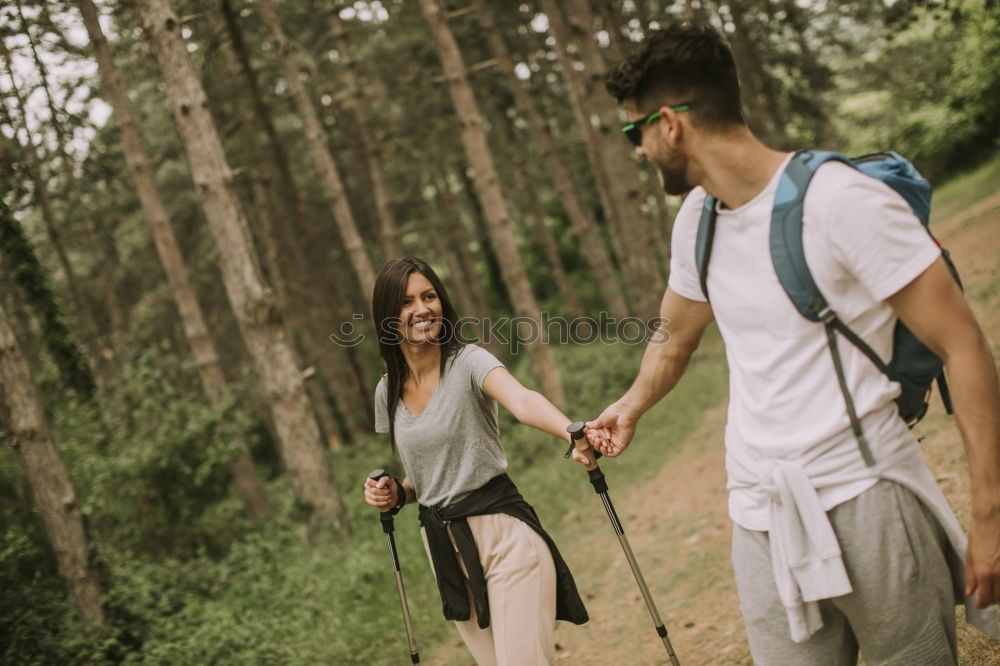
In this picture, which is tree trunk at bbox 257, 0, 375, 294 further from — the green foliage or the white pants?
the white pants

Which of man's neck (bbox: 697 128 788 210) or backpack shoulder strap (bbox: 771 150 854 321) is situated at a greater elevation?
man's neck (bbox: 697 128 788 210)

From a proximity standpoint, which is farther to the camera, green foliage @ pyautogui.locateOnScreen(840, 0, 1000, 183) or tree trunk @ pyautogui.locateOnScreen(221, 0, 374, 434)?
green foliage @ pyautogui.locateOnScreen(840, 0, 1000, 183)

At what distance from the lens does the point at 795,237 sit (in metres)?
2.09

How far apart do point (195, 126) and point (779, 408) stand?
850cm

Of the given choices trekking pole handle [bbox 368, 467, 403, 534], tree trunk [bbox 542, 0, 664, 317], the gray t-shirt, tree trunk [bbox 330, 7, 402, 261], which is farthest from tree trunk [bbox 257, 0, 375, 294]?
the gray t-shirt

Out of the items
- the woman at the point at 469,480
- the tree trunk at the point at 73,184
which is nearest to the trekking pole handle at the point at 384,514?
the woman at the point at 469,480

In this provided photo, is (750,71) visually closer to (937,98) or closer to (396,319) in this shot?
(937,98)

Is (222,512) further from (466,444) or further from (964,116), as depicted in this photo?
(964,116)

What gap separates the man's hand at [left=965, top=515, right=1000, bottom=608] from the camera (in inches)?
79.7

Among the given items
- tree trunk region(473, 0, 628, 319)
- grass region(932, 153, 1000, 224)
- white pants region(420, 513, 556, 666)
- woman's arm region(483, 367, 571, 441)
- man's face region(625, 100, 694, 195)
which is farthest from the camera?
grass region(932, 153, 1000, 224)

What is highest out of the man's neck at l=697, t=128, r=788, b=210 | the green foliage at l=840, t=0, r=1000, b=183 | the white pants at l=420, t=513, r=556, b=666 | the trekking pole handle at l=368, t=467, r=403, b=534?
the green foliage at l=840, t=0, r=1000, b=183

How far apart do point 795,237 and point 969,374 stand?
538 millimetres

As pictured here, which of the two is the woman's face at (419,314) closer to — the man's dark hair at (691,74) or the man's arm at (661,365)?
the man's arm at (661,365)

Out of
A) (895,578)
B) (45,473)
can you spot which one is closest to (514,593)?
(895,578)
